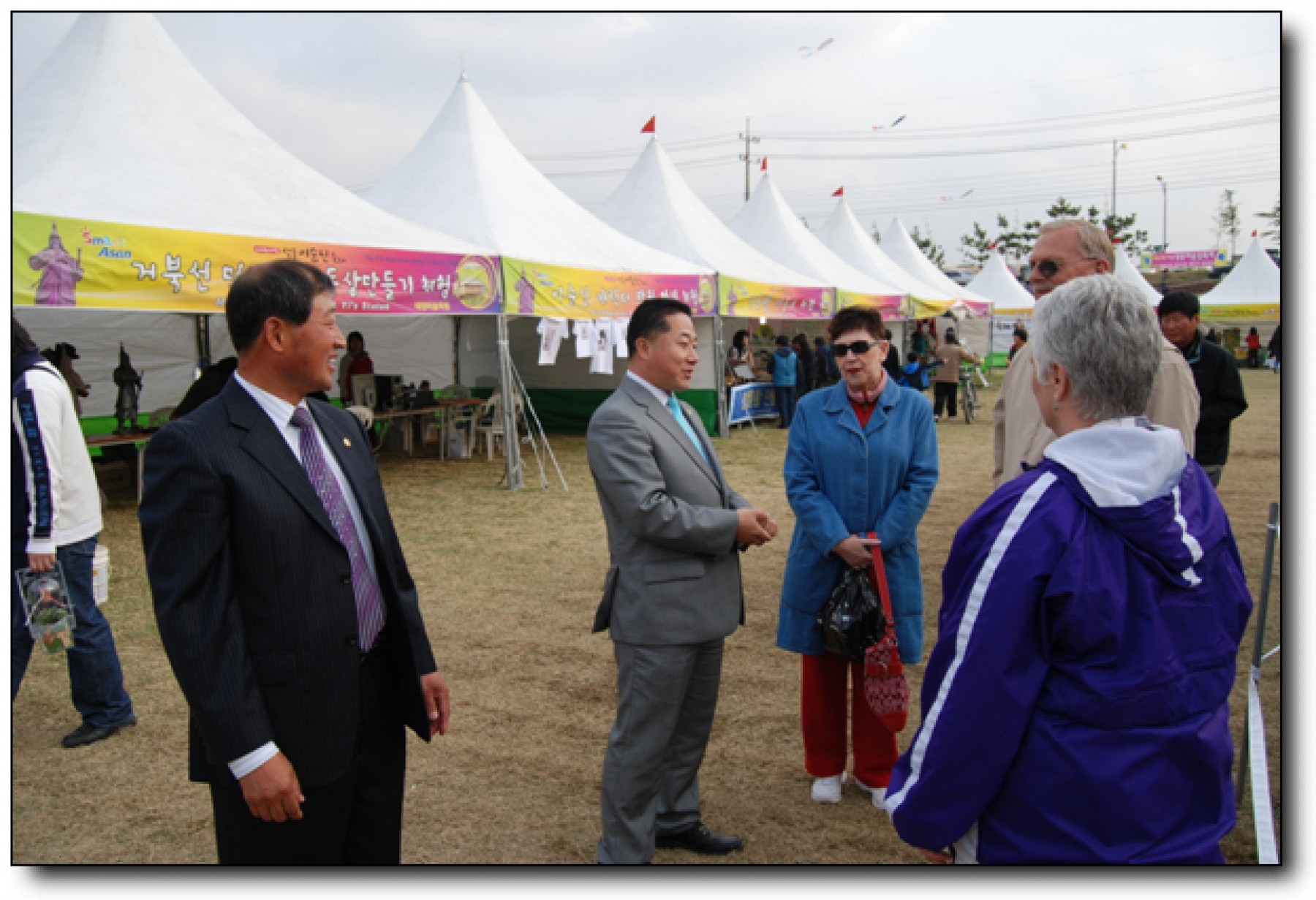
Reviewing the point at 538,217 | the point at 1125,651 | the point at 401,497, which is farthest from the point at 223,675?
the point at 538,217

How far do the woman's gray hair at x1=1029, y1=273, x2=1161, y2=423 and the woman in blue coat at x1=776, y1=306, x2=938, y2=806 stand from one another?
1.76m

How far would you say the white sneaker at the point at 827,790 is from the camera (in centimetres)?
346

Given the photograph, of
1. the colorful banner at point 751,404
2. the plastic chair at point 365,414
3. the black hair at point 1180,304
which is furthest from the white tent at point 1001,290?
the black hair at point 1180,304

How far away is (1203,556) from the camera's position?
1.47m

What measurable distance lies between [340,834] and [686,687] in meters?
1.19

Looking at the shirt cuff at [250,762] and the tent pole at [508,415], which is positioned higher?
the tent pole at [508,415]

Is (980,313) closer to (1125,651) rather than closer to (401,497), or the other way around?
(401,497)

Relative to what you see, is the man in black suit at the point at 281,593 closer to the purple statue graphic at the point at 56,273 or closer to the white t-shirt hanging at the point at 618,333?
the purple statue graphic at the point at 56,273

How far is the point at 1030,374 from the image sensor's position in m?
2.58

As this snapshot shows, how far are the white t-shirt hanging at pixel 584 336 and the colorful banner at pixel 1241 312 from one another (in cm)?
2738

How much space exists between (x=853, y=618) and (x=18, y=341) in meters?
3.33

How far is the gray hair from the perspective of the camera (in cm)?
277

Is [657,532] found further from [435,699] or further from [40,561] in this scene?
[40,561]

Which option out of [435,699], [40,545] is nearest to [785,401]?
[40,545]
